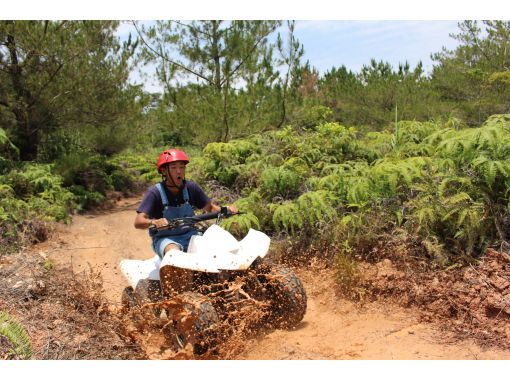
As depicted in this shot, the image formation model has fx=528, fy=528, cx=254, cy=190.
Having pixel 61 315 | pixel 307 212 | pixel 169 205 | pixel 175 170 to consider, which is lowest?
pixel 61 315

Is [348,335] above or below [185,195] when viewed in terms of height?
below

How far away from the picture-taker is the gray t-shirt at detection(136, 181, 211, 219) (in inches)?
199

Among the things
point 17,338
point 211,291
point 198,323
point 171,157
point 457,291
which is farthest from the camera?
point 457,291

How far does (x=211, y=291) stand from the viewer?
186 inches

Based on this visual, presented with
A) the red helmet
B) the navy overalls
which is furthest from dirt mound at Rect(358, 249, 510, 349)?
the red helmet

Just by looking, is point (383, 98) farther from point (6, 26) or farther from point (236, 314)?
point (236, 314)

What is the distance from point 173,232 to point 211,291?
724 mm

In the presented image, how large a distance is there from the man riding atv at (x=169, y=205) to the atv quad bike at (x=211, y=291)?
238mm

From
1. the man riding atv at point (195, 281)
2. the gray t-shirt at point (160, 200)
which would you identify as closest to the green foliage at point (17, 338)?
the man riding atv at point (195, 281)

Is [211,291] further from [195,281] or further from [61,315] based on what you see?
[61,315]

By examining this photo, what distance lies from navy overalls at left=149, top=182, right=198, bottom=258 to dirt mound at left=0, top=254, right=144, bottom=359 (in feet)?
2.74

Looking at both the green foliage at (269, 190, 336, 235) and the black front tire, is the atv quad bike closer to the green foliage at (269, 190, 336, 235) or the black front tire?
the black front tire

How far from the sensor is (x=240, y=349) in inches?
180

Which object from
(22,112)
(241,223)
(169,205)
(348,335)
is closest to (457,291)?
(348,335)
